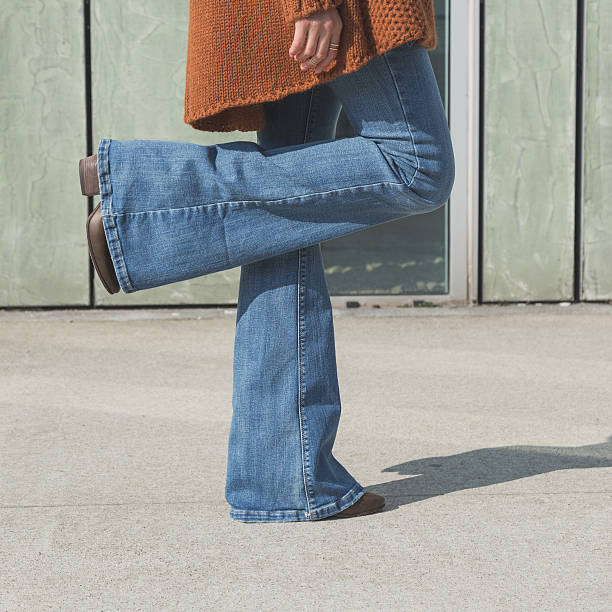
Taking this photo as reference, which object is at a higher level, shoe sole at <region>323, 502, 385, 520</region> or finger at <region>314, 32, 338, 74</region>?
finger at <region>314, 32, 338, 74</region>

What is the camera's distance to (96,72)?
17.2 feet

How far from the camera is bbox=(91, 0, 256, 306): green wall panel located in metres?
5.21

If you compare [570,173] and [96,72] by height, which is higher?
[96,72]

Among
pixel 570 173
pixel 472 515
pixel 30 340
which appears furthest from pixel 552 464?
pixel 570 173

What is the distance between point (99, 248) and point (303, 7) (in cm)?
61

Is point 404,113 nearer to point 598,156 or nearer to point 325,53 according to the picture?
point 325,53

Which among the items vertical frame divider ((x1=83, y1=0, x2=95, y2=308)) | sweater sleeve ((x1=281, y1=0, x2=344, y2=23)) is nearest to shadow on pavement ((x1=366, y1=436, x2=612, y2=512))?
sweater sleeve ((x1=281, y1=0, x2=344, y2=23))

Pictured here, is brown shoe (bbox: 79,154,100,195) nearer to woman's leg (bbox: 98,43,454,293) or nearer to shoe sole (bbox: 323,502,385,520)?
woman's leg (bbox: 98,43,454,293)

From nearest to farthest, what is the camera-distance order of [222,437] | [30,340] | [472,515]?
1. [472,515]
2. [222,437]
3. [30,340]

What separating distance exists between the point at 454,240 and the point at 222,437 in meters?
2.90

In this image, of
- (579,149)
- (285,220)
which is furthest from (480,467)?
(579,149)

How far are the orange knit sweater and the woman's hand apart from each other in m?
0.02

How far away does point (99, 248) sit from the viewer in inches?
77.2

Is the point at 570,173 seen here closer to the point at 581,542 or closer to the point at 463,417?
the point at 463,417
